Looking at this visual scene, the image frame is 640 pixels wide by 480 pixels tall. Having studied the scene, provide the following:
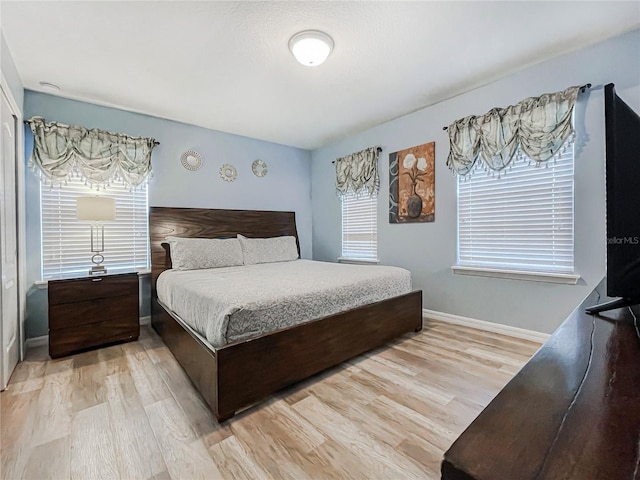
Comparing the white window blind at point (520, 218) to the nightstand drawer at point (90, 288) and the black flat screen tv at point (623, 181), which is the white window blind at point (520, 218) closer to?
the black flat screen tv at point (623, 181)

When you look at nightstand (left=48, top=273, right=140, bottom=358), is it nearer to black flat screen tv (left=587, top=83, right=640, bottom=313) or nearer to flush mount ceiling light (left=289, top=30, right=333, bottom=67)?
flush mount ceiling light (left=289, top=30, right=333, bottom=67)

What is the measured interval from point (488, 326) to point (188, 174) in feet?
13.3

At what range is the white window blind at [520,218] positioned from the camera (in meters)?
2.56

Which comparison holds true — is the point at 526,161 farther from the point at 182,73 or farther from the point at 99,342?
the point at 99,342

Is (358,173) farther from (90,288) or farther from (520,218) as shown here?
(90,288)

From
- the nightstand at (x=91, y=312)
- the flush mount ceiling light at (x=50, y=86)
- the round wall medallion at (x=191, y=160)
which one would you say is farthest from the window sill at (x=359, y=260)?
the flush mount ceiling light at (x=50, y=86)

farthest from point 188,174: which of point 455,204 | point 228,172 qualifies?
point 455,204

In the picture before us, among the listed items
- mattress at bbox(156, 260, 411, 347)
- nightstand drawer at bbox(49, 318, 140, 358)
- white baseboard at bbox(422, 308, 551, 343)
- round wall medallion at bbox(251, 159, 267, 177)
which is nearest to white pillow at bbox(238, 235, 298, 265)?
Result: mattress at bbox(156, 260, 411, 347)

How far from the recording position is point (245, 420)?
1.70 metres

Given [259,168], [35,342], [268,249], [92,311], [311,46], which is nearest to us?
[311,46]

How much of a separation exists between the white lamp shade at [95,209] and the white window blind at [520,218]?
12.1 feet

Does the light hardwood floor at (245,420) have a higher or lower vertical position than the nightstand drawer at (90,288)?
lower

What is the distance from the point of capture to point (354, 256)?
446cm

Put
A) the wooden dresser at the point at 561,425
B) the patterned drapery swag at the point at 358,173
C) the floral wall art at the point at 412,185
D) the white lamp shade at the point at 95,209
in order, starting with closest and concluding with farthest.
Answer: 1. the wooden dresser at the point at 561,425
2. the white lamp shade at the point at 95,209
3. the floral wall art at the point at 412,185
4. the patterned drapery swag at the point at 358,173
